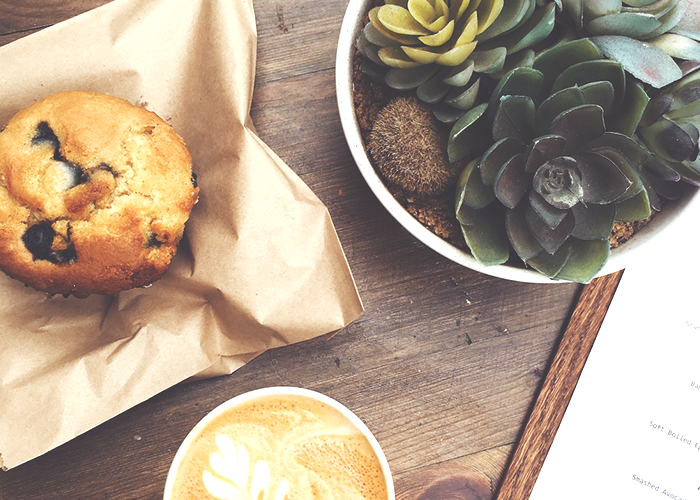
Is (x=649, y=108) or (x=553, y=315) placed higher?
(x=649, y=108)

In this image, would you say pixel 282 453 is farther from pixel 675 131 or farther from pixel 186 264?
pixel 675 131

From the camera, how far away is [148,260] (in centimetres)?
78

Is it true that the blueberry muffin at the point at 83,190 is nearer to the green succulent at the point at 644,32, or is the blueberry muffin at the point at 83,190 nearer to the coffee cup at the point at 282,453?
the coffee cup at the point at 282,453

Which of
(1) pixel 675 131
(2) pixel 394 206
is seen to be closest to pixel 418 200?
(2) pixel 394 206

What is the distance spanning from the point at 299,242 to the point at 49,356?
409mm

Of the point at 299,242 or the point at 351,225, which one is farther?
the point at 351,225

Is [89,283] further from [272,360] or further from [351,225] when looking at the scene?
[351,225]

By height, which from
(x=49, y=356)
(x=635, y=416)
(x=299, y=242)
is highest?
(x=299, y=242)

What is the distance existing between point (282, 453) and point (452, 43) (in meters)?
0.59

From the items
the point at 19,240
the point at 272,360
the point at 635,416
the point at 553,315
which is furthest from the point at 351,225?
the point at 635,416

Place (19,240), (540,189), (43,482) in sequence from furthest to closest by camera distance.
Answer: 1. (43,482)
2. (19,240)
3. (540,189)

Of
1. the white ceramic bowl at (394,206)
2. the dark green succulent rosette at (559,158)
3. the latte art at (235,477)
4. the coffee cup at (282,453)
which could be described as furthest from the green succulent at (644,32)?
the latte art at (235,477)

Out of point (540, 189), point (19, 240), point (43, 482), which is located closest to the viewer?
point (540, 189)

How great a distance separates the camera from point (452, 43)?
0.69 m
